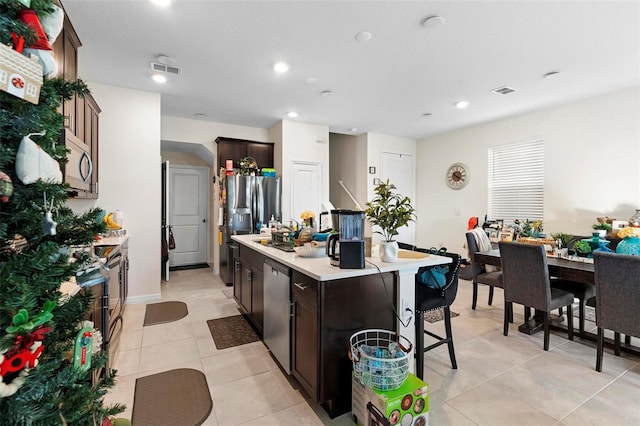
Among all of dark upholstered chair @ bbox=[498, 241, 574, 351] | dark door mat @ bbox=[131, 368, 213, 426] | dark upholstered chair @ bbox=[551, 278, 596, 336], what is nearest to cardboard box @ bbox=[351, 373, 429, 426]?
dark door mat @ bbox=[131, 368, 213, 426]

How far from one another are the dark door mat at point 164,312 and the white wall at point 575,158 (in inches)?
204

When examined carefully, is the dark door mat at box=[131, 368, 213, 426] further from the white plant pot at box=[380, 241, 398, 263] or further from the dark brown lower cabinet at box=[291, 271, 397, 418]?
the white plant pot at box=[380, 241, 398, 263]

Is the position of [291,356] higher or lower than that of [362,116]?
lower

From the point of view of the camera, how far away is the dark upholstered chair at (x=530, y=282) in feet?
8.49

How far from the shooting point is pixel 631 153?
3.85 m

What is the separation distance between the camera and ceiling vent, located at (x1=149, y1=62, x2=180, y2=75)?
325cm

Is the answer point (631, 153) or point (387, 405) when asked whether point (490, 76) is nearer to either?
point (631, 153)

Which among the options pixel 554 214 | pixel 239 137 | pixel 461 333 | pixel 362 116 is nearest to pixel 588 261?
pixel 461 333

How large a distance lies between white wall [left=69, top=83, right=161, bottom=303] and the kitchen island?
2759 millimetres

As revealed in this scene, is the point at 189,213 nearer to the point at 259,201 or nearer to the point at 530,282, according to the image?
the point at 259,201

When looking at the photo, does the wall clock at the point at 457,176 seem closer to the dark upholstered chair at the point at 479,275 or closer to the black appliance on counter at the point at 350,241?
the dark upholstered chair at the point at 479,275

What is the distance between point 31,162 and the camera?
0.69 meters

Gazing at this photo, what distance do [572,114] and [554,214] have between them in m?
1.51

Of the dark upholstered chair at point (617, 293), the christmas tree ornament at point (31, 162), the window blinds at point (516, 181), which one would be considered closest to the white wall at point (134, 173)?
the christmas tree ornament at point (31, 162)
